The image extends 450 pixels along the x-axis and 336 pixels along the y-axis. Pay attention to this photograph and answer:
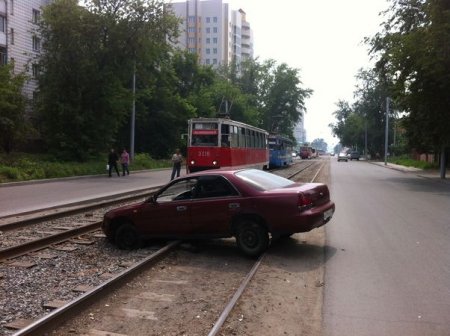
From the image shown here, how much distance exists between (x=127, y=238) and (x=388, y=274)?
4791 millimetres

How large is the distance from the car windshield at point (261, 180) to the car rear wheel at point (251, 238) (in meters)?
0.66

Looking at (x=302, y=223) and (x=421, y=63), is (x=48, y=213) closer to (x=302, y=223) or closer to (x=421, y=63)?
(x=302, y=223)

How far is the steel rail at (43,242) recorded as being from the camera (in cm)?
901

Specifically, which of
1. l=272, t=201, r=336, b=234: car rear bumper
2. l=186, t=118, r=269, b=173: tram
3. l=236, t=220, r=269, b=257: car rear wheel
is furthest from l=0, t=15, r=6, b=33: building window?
l=272, t=201, r=336, b=234: car rear bumper

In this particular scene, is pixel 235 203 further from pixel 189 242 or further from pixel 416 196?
pixel 416 196

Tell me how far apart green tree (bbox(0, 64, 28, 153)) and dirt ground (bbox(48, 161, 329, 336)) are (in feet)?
76.1

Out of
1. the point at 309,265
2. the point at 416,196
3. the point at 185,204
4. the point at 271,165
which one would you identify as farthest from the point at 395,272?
the point at 271,165

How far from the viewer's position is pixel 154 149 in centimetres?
5206

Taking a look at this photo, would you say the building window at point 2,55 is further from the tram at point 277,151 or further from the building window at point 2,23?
the tram at point 277,151

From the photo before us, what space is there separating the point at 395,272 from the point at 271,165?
1576 inches

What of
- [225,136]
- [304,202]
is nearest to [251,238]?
[304,202]

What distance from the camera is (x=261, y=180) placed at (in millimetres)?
9297

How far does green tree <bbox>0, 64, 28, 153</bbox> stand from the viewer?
1135 inches

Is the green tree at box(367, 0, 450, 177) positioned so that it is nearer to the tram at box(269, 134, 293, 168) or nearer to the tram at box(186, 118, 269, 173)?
the tram at box(186, 118, 269, 173)
